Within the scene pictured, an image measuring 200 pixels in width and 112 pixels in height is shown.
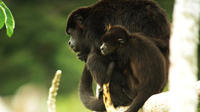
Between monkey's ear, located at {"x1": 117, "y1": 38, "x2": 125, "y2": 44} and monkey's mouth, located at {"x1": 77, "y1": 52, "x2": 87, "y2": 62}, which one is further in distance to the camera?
monkey's mouth, located at {"x1": 77, "y1": 52, "x2": 87, "y2": 62}

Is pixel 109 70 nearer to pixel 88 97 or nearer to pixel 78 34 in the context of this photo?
pixel 88 97

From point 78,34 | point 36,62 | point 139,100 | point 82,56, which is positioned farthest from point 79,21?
point 36,62

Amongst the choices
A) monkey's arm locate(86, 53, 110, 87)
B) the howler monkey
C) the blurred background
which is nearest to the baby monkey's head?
the howler monkey

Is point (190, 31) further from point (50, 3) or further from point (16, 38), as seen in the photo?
point (50, 3)

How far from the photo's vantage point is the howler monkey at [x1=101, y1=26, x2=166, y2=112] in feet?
11.4

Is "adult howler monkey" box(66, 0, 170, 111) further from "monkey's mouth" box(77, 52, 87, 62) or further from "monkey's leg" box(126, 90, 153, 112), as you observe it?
"monkey's leg" box(126, 90, 153, 112)

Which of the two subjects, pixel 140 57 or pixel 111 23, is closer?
pixel 140 57

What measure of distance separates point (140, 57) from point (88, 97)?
873 mm

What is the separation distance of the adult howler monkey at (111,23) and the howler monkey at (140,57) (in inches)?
10.5

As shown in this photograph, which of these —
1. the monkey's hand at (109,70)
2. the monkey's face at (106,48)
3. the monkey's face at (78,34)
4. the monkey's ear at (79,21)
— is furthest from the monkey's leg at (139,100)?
the monkey's ear at (79,21)

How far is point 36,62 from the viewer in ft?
37.1

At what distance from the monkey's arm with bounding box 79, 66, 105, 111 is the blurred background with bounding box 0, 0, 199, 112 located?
244 inches

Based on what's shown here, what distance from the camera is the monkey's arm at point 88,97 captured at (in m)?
3.95

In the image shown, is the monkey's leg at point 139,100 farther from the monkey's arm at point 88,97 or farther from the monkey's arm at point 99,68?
the monkey's arm at point 88,97
